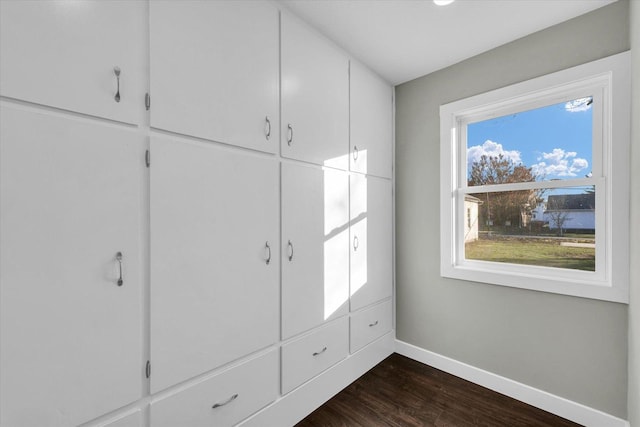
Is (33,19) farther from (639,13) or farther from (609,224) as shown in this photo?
(609,224)

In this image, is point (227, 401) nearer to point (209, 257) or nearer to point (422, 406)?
point (209, 257)

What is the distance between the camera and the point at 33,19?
0.93 m

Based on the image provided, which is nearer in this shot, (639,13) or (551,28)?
(639,13)

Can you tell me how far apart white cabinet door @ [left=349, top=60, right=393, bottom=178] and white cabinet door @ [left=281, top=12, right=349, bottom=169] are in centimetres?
11

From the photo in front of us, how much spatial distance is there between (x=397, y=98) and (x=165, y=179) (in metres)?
2.25

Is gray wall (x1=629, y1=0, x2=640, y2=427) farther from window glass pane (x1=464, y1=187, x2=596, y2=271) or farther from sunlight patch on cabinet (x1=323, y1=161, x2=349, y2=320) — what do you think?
sunlight patch on cabinet (x1=323, y1=161, x2=349, y2=320)

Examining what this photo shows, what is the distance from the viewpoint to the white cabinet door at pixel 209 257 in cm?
121

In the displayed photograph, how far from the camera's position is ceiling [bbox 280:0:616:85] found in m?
1.70

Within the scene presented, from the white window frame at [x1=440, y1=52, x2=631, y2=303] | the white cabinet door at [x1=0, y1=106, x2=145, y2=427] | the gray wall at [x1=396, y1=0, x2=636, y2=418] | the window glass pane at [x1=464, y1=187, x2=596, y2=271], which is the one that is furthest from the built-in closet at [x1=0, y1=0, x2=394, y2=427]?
the window glass pane at [x1=464, y1=187, x2=596, y2=271]

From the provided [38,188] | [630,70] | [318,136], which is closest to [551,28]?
[630,70]

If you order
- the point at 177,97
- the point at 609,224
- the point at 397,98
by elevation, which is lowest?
the point at 609,224

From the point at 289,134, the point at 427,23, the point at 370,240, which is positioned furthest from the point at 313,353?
the point at 427,23

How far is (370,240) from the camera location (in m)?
2.40

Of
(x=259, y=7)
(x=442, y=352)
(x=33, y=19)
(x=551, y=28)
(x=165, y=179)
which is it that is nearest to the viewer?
(x=33, y=19)
